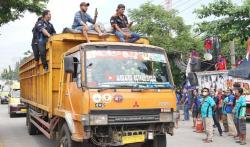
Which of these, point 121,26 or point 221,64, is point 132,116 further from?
point 221,64

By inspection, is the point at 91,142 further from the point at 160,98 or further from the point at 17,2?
the point at 17,2

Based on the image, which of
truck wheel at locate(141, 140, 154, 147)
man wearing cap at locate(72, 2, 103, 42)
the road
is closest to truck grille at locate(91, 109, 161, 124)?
truck wheel at locate(141, 140, 154, 147)

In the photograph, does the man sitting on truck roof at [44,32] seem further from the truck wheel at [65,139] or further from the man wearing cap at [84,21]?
the truck wheel at [65,139]

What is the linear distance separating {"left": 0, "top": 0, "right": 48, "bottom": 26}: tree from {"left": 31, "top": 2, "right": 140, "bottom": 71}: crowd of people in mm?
4316

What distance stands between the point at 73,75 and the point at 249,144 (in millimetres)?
6413

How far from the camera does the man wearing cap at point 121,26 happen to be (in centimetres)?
900

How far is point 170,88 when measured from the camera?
7.75m

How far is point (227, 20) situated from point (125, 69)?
8165mm

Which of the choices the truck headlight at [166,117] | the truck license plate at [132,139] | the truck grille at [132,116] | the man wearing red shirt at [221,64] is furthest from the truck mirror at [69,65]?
the man wearing red shirt at [221,64]

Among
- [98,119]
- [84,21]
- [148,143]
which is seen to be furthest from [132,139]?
[84,21]

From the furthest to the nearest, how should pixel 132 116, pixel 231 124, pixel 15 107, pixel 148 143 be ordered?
pixel 15 107
pixel 231 124
pixel 148 143
pixel 132 116

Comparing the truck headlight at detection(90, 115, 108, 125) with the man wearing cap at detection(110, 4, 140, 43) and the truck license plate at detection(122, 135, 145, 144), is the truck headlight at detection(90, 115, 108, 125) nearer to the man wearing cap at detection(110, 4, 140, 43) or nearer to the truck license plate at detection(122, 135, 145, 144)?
the truck license plate at detection(122, 135, 145, 144)

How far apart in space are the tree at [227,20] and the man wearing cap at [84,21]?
623 cm

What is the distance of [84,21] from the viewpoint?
935cm
